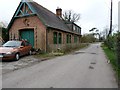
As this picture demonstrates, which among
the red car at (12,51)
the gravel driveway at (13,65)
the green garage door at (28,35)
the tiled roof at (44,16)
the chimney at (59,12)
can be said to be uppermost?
the chimney at (59,12)

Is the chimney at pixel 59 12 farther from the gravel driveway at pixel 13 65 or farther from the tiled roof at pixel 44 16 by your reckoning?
the gravel driveway at pixel 13 65

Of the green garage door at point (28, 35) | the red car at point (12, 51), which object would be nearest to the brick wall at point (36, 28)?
the green garage door at point (28, 35)

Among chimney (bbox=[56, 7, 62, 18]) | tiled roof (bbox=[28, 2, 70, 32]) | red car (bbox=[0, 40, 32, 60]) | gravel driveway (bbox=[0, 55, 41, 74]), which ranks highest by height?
chimney (bbox=[56, 7, 62, 18])

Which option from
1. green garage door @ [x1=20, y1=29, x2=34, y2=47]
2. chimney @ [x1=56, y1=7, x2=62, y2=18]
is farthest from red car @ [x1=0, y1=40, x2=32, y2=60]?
chimney @ [x1=56, y1=7, x2=62, y2=18]

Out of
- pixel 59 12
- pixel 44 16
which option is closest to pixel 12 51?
pixel 44 16

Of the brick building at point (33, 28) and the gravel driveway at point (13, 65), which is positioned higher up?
the brick building at point (33, 28)

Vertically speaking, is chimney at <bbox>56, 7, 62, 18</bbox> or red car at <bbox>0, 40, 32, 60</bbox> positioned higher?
chimney at <bbox>56, 7, 62, 18</bbox>

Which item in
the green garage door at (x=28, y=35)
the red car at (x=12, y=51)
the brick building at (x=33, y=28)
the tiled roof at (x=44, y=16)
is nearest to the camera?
the red car at (x=12, y=51)

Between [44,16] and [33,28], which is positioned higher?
[44,16]

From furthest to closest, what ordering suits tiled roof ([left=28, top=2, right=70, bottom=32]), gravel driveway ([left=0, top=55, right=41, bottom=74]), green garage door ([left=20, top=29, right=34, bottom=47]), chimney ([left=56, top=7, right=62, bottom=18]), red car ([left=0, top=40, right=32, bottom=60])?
chimney ([left=56, top=7, right=62, bottom=18])
green garage door ([left=20, top=29, right=34, bottom=47])
tiled roof ([left=28, top=2, right=70, bottom=32])
red car ([left=0, top=40, right=32, bottom=60])
gravel driveway ([left=0, top=55, right=41, bottom=74])

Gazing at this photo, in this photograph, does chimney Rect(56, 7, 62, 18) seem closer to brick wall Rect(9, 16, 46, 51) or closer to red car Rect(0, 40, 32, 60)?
brick wall Rect(9, 16, 46, 51)

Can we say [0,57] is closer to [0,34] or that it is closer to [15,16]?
[15,16]

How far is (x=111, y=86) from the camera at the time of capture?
22.6 ft

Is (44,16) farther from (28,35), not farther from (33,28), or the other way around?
(28,35)
